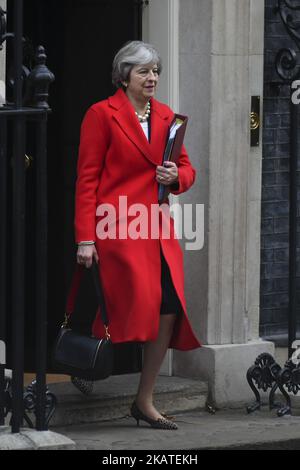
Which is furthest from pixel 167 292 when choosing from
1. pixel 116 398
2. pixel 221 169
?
pixel 221 169

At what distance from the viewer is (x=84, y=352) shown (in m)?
7.75

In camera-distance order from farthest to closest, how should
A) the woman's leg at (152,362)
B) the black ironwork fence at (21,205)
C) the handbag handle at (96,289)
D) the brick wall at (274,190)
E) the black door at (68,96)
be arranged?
the brick wall at (274,190) < the black door at (68,96) < the woman's leg at (152,362) < the handbag handle at (96,289) < the black ironwork fence at (21,205)

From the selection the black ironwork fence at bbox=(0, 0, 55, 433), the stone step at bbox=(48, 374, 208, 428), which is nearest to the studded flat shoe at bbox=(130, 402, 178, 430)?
the stone step at bbox=(48, 374, 208, 428)

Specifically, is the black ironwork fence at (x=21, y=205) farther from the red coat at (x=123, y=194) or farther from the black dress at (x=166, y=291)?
the black dress at (x=166, y=291)

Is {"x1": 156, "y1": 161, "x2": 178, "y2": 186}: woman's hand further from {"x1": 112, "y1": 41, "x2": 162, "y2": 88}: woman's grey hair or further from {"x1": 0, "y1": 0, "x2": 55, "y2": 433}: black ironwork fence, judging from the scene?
{"x1": 0, "y1": 0, "x2": 55, "y2": 433}: black ironwork fence

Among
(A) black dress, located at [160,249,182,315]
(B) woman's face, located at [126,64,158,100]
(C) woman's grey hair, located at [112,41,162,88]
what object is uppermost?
(C) woman's grey hair, located at [112,41,162,88]

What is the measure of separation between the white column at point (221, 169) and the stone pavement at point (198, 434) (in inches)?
14.2

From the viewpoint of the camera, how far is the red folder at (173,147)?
7949 millimetres

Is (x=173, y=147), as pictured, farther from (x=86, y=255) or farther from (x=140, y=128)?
(x=86, y=255)

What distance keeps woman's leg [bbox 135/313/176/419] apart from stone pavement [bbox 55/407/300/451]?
4.8 inches

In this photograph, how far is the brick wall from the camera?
9.26m

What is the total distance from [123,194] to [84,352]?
84 cm

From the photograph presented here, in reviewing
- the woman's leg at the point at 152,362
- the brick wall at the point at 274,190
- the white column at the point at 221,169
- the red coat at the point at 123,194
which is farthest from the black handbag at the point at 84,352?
the brick wall at the point at 274,190
